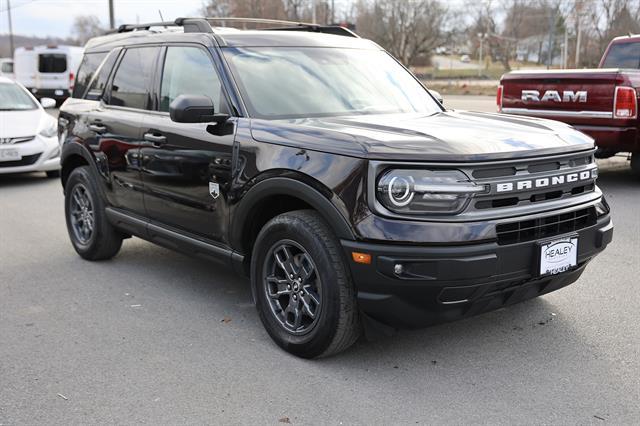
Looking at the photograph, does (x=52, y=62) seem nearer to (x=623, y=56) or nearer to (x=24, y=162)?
(x=24, y=162)

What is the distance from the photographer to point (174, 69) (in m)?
4.95

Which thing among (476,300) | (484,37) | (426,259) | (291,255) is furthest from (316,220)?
(484,37)

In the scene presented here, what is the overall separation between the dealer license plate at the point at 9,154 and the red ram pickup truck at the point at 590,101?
6.95m

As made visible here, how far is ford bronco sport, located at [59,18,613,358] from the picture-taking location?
3361 mm

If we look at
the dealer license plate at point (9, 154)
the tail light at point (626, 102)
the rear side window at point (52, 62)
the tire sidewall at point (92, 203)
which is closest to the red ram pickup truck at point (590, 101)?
the tail light at point (626, 102)

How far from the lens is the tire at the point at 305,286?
3.58 m

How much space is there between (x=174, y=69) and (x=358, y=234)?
226cm

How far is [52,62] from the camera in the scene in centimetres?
2705

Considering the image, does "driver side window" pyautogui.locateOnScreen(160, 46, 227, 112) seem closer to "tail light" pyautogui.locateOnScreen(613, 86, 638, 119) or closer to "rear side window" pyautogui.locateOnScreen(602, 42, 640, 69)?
"tail light" pyautogui.locateOnScreen(613, 86, 638, 119)

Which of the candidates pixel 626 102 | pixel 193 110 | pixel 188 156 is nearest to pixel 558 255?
pixel 193 110

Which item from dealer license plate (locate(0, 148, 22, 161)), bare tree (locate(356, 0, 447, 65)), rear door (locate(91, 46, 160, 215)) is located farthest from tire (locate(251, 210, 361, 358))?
bare tree (locate(356, 0, 447, 65))

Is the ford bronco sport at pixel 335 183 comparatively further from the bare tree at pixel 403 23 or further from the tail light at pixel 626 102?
the bare tree at pixel 403 23

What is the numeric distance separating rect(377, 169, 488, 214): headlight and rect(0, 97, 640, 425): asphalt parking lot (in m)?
0.93

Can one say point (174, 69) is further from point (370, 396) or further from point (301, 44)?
point (370, 396)
